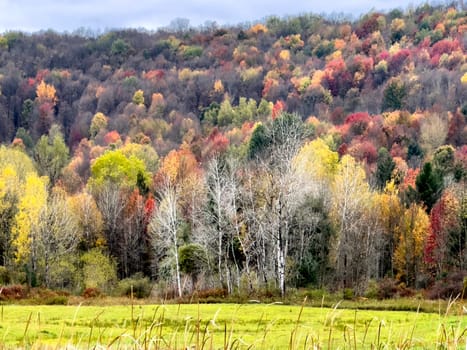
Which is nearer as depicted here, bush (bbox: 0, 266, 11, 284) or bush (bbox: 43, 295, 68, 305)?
bush (bbox: 43, 295, 68, 305)

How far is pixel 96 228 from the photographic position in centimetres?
5731

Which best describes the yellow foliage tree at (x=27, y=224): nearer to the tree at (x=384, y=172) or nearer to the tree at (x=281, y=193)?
the tree at (x=281, y=193)

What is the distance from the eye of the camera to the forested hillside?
41.7 metres

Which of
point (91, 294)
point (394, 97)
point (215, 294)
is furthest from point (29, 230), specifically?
point (394, 97)

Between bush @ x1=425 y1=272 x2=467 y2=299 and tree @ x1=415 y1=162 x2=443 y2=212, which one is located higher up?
tree @ x1=415 y1=162 x2=443 y2=212

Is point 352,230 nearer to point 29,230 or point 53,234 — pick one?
point 53,234

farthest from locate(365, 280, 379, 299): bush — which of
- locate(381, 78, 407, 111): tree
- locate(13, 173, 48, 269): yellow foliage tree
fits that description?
locate(381, 78, 407, 111): tree

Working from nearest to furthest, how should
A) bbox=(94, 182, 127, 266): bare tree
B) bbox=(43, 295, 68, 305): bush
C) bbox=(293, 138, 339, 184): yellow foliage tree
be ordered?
bbox=(43, 295, 68, 305): bush < bbox=(94, 182, 127, 266): bare tree < bbox=(293, 138, 339, 184): yellow foliage tree

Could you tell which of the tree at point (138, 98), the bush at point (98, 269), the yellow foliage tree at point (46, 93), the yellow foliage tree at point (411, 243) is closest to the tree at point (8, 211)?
the bush at point (98, 269)

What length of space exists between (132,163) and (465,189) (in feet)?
137

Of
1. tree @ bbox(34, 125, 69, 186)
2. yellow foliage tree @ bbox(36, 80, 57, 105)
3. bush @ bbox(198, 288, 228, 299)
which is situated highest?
yellow foliage tree @ bbox(36, 80, 57, 105)

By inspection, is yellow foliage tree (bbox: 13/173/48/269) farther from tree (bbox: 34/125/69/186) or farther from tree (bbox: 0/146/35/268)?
tree (bbox: 34/125/69/186)

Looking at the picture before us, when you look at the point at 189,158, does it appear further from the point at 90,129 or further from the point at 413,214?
the point at 90,129

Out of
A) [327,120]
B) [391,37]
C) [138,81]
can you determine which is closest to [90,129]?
[138,81]
